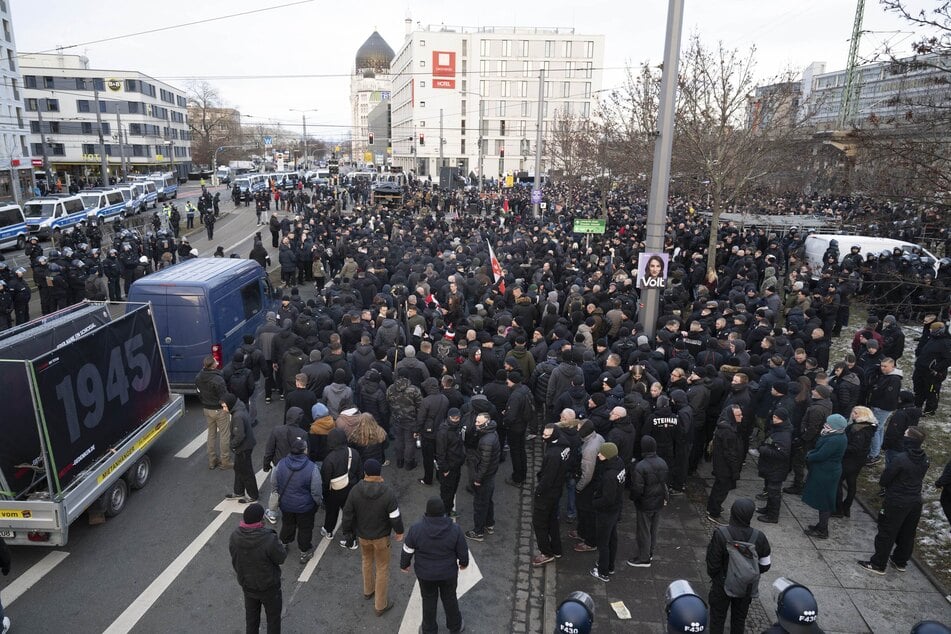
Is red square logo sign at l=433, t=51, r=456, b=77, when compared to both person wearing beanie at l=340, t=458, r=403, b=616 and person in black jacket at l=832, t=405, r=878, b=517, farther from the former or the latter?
person wearing beanie at l=340, t=458, r=403, b=616

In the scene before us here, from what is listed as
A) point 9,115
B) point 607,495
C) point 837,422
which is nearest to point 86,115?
point 9,115

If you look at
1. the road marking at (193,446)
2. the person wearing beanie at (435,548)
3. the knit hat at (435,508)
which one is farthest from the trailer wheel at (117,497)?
the knit hat at (435,508)

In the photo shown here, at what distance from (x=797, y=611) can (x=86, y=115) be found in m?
90.3

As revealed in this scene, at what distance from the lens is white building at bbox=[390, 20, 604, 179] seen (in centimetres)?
8194

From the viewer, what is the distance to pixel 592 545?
23.8 feet

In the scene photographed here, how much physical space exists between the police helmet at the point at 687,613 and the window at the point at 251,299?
421 inches

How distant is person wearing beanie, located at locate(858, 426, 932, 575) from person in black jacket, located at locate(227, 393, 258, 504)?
7429 millimetres

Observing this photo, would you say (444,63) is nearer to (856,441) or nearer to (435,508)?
(856,441)

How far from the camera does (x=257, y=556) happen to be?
16.9ft

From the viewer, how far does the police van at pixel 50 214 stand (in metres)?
28.7

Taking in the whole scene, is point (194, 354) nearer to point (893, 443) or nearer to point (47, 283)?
point (47, 283)

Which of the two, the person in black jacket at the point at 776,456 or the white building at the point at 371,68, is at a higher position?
the white building at the point at 371,68

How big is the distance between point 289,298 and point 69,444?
7.39 metres

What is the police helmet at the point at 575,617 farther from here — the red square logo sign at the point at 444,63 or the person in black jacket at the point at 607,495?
the red square logo sign at the point at 444,63
